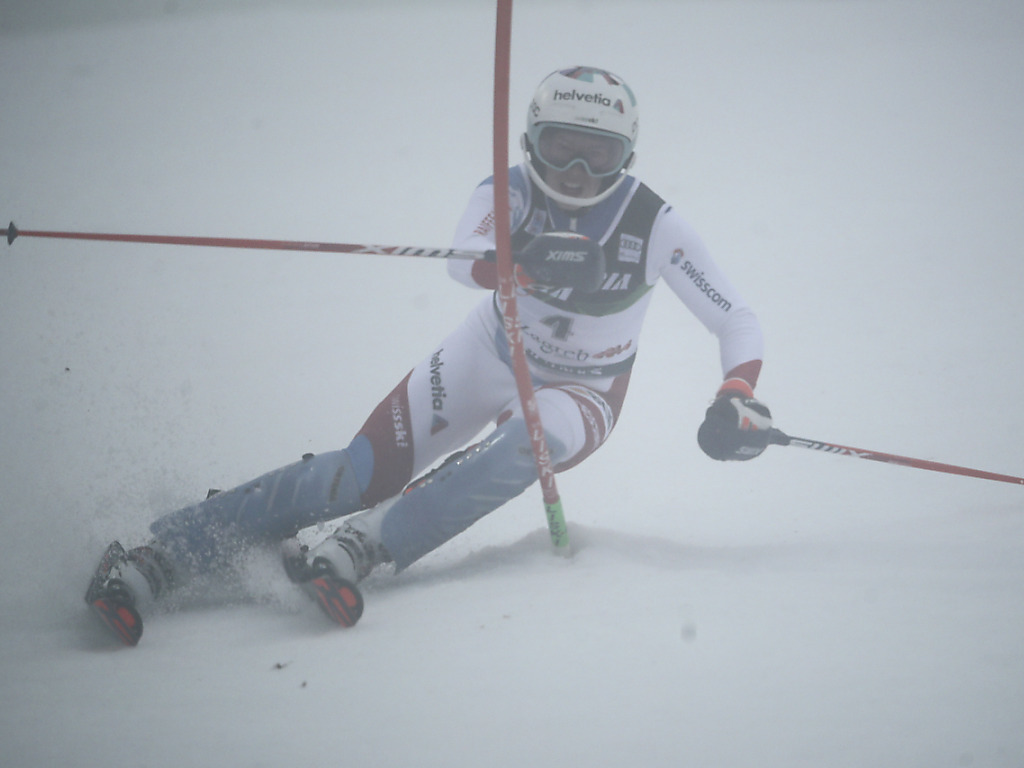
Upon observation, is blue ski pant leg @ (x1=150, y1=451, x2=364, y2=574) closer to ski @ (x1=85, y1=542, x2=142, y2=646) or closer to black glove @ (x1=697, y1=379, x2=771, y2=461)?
ski @ (x1=85, y1=542, x2=142, y2=646)

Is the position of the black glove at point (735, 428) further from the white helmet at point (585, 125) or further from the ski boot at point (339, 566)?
the ski boot at point (339, 566)

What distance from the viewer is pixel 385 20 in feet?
33.9

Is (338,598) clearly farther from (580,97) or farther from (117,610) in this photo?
(580,97)

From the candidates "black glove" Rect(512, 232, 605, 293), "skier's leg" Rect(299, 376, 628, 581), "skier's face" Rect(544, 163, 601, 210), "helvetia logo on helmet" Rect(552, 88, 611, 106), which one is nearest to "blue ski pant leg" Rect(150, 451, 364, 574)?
"skier's leg" Rect(299, 376, 628, 581)

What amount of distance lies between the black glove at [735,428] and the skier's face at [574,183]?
0.58 m

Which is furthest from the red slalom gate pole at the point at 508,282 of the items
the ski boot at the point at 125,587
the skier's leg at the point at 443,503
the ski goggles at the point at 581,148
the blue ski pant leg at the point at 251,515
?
the ski boot at the point at 125,587

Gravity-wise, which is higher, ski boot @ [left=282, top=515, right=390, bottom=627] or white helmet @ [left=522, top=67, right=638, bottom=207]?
white helmet @ [left=522, top=67, right=638, bottom=207]

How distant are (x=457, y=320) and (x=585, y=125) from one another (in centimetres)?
313

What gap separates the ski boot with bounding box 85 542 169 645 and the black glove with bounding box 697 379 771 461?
4.16 ft

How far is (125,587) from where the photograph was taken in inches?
70.2

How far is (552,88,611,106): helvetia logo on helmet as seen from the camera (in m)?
1.99

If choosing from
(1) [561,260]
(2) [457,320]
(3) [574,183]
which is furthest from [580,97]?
(2) [457,320]

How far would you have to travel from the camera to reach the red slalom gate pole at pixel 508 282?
1844mm

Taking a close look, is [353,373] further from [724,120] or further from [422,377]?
[724,120]
